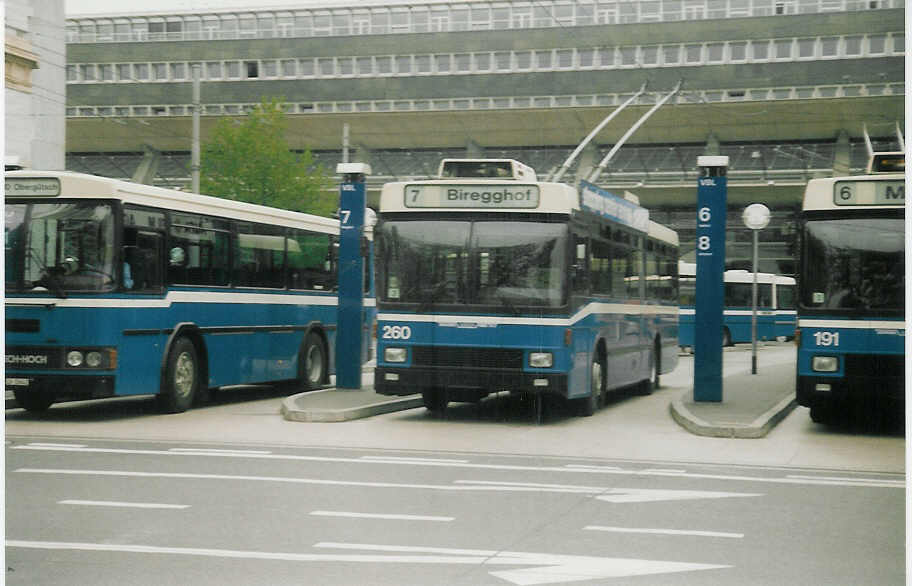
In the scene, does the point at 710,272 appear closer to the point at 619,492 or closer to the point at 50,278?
the point at 619,492

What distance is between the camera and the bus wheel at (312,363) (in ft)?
65.3

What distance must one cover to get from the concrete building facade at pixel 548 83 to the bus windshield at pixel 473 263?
2.72m

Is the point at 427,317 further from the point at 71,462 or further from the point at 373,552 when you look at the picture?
the point at 373,552

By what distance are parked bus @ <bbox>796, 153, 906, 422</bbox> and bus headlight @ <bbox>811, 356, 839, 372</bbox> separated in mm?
11

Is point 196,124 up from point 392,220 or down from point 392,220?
up

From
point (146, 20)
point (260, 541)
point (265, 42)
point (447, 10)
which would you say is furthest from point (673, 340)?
point (260, 541)

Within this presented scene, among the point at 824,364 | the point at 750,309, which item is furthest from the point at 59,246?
the point at 750,309

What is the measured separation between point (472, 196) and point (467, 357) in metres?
1.87

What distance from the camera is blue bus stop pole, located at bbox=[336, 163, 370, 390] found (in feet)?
61.0

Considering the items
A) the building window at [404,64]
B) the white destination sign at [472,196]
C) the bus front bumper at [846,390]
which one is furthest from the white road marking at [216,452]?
the building window at [404,64]

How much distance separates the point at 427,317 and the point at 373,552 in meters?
8.21

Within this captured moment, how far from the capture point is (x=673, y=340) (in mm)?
23438

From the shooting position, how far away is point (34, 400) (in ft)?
52.5

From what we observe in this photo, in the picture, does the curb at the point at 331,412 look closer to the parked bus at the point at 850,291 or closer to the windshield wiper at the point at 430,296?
the windshield wiper at the point at 430,296
